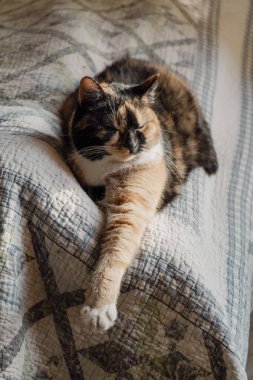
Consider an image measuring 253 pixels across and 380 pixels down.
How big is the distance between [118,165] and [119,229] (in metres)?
0.18

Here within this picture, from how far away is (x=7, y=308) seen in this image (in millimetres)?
877

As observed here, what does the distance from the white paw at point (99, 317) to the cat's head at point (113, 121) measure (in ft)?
1.13

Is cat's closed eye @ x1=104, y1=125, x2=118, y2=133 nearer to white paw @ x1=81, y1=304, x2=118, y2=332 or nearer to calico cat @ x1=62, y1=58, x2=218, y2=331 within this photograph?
calico cat @ x1=62, y1=58, x2=218, y2=331

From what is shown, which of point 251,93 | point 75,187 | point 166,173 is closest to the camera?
point 75,187

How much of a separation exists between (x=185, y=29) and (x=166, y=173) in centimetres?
74

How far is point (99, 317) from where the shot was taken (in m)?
0.90

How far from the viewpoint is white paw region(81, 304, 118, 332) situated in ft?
2.96

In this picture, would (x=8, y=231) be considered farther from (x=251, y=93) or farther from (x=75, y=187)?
(x=251, y=93)

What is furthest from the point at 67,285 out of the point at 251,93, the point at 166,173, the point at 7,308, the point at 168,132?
the point at 251,93

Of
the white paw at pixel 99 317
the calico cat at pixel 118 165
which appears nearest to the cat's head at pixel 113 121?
the calico cat at pixel 118 165

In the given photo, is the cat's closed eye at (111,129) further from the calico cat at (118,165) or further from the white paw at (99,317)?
the white paw at (99,317)

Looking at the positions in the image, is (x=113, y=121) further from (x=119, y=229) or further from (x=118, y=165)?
(x=119, y=229)

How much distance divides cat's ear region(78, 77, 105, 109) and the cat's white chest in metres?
0.13


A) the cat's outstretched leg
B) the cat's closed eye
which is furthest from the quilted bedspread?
the cat's closed eye
